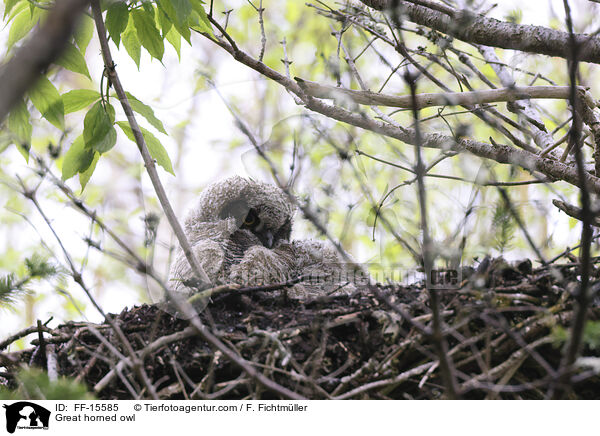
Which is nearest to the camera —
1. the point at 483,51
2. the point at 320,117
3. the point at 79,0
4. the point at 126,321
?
the point at 79,0

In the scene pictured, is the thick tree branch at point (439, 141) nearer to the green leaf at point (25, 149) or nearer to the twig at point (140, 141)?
the twig at point (140, 141)

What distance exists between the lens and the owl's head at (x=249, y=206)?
159 centimetres

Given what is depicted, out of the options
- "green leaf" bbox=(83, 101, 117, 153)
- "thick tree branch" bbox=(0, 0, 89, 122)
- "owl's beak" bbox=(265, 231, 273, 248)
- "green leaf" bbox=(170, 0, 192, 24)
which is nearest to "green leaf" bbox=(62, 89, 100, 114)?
"green leaf" bbox=(83, 101, 117, 153)

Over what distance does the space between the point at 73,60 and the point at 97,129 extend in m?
0.17

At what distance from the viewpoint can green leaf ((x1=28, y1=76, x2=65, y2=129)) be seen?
110 centimetres

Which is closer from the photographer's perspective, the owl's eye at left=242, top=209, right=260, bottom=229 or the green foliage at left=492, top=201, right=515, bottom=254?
the green foliage at left=492, top=201, right=515, bottom=254

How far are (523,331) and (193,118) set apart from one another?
3.39 ft

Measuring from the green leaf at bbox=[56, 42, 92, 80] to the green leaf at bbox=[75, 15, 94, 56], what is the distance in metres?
0.09

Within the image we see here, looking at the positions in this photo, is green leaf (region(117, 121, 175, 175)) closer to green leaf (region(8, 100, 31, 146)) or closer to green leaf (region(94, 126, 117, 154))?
green leaf (region(94, 126, 117, 154))

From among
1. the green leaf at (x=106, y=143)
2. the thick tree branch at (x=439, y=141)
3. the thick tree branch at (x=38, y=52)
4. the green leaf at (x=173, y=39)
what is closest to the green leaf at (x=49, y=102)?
the green leaf at (x=106, y=143)

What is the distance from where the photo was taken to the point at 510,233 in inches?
36.3

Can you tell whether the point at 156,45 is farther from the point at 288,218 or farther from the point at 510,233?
the point at 510,233
